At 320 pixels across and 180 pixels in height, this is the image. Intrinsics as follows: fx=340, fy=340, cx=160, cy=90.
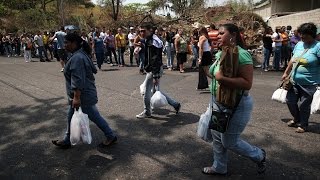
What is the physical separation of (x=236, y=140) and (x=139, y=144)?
6.10 ft

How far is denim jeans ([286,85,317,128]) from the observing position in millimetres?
5156

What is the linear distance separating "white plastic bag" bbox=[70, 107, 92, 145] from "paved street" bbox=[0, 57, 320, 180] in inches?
13.1

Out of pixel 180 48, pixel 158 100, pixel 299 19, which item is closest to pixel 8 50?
pixel 180 48

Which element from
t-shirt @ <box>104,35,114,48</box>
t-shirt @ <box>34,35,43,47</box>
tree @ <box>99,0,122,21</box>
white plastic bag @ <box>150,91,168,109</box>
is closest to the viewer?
white plastic bag @ <box>150,91,168,109</box>

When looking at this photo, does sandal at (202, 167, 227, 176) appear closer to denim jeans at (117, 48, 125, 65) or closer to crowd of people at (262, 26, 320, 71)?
crowd of people at (262, 26, 320, 71)

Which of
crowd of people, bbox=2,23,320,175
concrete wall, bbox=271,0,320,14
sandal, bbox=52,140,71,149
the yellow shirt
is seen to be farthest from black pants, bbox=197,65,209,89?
concrete wall, bbox=271,0,320,14

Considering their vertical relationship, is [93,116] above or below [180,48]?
below

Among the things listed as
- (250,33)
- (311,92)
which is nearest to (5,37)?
(250,33)

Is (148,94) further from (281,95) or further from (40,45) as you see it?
(40,45)

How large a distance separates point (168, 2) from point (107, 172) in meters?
33.0

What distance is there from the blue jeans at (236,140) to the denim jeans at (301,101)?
189 centimetres

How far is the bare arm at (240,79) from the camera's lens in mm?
3236

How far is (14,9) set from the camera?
3738 centimetres

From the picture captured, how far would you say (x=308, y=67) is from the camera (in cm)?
505
